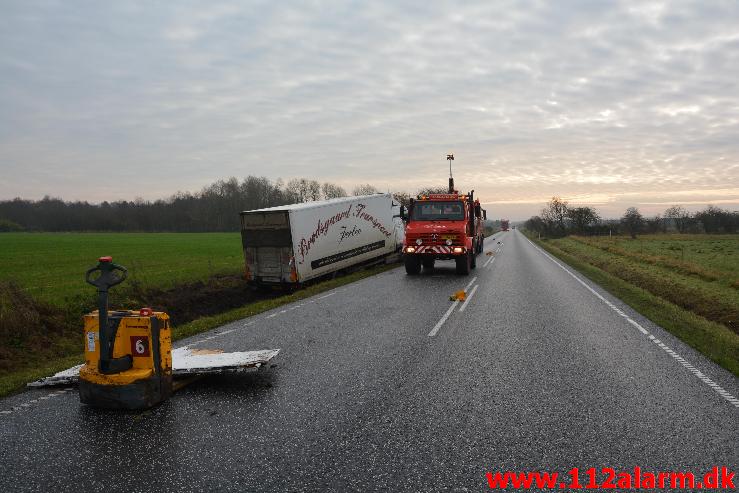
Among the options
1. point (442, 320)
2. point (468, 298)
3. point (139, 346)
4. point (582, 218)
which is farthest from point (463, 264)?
point (582, 218)

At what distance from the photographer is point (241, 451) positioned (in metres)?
4.22

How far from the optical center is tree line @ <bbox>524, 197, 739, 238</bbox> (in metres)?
79.1

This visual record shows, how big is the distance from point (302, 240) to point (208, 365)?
459 inches

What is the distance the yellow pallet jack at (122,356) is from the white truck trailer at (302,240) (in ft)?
38.1

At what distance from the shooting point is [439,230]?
17.8 meters

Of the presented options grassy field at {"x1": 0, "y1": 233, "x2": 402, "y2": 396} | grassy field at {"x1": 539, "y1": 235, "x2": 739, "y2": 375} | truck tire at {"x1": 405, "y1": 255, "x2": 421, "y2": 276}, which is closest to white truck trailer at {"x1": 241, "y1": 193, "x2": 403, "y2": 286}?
grassy field at {"x1": 0, "y1": 233, "x2": 402, "y2": 396}

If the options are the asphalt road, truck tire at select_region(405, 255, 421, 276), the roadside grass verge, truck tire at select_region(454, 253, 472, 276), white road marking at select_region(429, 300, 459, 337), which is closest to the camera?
the asphalt road

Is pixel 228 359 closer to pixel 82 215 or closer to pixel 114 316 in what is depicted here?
pixel 114 316

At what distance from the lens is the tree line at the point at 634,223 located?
259 feet

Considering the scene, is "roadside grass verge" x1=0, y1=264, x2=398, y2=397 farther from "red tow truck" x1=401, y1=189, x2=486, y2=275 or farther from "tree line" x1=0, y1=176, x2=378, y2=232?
"tree line" x1=0, y1=176, x2=378, y2=232

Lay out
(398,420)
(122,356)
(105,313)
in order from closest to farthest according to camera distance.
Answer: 1. (398,420)
2. (105,313)
3. (122,356)

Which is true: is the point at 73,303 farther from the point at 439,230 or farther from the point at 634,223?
the point at 634,223

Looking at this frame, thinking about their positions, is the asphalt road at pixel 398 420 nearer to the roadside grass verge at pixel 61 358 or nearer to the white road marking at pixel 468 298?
the roadside grass verge at pixel 61 358

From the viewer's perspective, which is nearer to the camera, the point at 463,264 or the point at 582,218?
the point at 463,264
